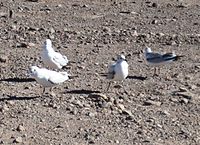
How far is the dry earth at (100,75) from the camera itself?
11.0 m

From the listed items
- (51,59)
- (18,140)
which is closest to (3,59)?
(51,59)

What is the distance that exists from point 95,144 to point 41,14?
9.65 metres

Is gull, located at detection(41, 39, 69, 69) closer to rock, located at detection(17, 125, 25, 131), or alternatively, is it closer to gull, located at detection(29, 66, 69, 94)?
gull, located at detection(29, 66, 69, 94)

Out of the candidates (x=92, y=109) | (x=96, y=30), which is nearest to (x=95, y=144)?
(x=92, y=109)

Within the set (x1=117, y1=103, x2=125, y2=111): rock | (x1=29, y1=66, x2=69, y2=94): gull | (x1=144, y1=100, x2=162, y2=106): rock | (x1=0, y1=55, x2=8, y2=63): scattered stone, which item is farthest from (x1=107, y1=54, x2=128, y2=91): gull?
(x1=0, y1=55, x2=8, y2=63): scattered stone

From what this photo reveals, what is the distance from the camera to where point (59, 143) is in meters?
10.5

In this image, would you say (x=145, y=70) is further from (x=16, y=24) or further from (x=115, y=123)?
(x=16, y=24)

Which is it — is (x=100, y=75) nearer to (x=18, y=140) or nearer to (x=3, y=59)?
(x=3, y=59)

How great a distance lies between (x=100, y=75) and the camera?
14062mm

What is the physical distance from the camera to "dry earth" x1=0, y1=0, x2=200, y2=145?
11.0 m

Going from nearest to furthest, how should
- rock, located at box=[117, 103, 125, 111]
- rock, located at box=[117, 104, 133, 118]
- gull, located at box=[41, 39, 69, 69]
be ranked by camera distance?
rock, located at box=[117, 104, 133, 118] → rock, located at box=[117, 103, 125, 111] → gull, located at box=[41, 39, 69, 69]

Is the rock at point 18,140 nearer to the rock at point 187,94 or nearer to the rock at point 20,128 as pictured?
the rock at point 20,128

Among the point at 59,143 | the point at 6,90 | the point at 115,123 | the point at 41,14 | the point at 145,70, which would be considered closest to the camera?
the point at 59,143

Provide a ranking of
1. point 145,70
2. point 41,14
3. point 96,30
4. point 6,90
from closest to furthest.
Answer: point 6,90 → point 145,70 → point 96,30 → point 41,14
